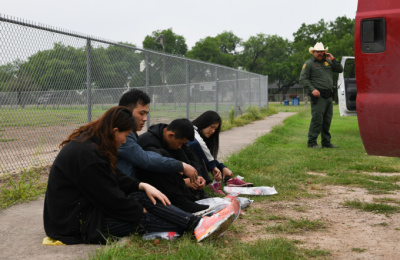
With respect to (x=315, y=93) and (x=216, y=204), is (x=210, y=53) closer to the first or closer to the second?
(x=315, y=93)

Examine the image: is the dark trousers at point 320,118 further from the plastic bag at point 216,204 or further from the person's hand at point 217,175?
the plastic bag at point 216,204

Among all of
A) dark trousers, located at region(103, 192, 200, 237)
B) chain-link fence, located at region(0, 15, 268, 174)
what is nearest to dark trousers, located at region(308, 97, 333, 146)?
chain-link fence, located at region(0, 15, 268, 174)

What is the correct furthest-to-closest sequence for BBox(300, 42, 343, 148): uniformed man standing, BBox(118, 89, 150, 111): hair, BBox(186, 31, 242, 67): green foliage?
1. BBox(186, 31, 242, 67): green foliage
2. BBox(300, 42, 343, 148): uniformed man standing
3. BBox(118, 89, 150, 111): hair

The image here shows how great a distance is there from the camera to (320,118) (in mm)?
8539

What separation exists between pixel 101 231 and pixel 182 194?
841 mm

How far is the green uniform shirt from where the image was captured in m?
8.57

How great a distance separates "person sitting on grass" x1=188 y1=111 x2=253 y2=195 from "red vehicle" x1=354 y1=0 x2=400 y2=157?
1824mm

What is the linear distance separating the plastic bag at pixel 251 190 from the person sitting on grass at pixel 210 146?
115 millimetres

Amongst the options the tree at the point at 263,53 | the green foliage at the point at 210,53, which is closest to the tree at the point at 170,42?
the green foliage at the point at 210,53

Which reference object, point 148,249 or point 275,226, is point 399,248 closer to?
point 275,226

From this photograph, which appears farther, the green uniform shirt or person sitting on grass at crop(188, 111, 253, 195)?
the green uniform shirt

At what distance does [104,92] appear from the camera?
624cm

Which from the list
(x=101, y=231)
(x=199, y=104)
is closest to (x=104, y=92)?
(x=101, y=231)

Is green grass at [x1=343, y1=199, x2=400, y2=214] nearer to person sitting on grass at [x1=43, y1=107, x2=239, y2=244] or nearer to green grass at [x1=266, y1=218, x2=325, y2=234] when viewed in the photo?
green grass at [x1=266, y1=218, x2=325, y2=234]
